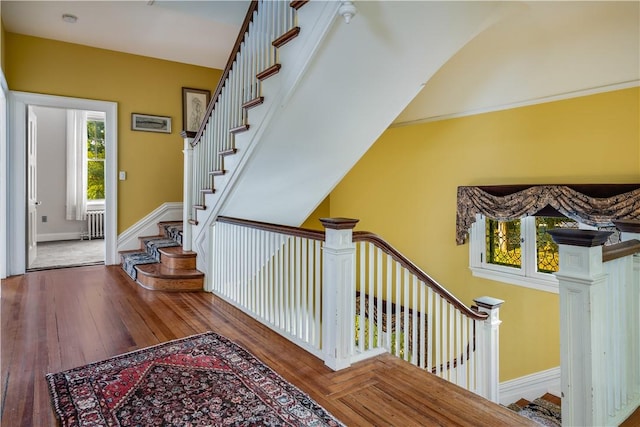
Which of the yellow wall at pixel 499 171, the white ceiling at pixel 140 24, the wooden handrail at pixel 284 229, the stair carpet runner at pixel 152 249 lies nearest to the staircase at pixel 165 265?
the stair carpet runner at pixel 152 249

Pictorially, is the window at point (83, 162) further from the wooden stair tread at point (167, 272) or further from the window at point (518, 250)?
the window at point (518, 250)

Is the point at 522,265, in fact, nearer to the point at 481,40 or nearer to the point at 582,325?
the point at 481,40

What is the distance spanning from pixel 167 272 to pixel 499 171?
145 inches

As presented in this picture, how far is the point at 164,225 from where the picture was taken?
5.34 meters

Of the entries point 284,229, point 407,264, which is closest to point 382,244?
point 407,264

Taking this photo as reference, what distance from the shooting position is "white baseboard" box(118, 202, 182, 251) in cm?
520

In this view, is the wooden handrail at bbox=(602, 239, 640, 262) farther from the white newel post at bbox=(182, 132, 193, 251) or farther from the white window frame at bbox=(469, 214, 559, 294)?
the white newel post at bbox=(182, 132, 193, 251)

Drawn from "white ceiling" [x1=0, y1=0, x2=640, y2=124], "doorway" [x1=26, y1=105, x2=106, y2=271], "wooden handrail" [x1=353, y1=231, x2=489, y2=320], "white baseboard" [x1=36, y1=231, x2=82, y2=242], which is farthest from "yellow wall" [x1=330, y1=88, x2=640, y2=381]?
"white baseboard" [x1=36, y1=231, x2=82, y2=242]

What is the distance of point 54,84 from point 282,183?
11.3ft

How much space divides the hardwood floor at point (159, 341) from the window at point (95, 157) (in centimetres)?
407

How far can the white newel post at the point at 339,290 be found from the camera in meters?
2.27

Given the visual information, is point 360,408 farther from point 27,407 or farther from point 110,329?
point 110,329

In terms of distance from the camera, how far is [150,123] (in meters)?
5.33

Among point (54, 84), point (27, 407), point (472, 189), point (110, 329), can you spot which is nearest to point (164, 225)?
point (54, 84)
